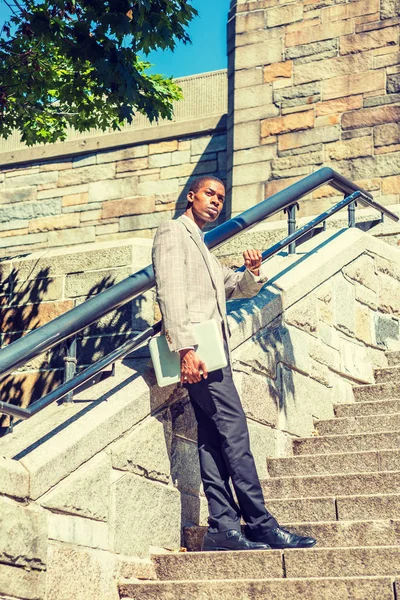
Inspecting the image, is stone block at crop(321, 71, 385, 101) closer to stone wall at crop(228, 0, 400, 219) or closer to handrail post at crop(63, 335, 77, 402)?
stone wall at crop(228, 0, 400, 219)

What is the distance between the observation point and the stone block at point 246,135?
1212 cm

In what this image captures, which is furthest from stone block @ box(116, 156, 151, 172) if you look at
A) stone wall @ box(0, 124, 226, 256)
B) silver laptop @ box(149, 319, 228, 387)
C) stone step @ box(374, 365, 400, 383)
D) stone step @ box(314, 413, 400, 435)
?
silver laptop @ box(149, 319, 228, 387)

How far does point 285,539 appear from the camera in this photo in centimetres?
443

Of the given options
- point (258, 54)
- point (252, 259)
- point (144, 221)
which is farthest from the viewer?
point (144, 221)

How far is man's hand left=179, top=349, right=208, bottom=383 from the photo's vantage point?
4.43 m

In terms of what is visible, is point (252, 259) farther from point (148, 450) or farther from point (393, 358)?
point (393, 358)

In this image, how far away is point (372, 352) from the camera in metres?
7.18

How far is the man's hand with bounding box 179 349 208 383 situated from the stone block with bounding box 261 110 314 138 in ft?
25.6

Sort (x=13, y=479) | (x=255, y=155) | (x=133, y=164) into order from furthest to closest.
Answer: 1. (x=133, y=164)
2. (x=255, y=155)
3. (x=13, y=479)

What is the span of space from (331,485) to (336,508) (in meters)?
0.26

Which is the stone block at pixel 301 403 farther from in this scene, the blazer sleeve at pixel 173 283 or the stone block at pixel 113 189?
the stone block at pixel 113 189

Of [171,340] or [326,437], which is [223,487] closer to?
[171,340]

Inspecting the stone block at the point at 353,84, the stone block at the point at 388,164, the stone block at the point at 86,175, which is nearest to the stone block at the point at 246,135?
the stone block at the point at 353,84

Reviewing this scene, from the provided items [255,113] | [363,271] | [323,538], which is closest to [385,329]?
[363,271]
